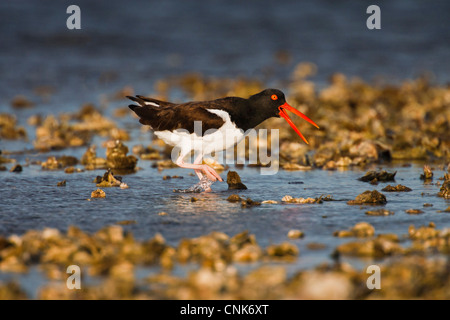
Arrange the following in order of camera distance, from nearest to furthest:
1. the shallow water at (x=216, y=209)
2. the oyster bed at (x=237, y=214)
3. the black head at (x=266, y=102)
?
the oyster bed at (x=237, y=214), the shallow water at (x=216, y=209), the black head at (x=266, y=102)

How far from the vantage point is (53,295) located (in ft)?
14.1

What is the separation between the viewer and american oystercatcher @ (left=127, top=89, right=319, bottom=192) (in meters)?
7.53

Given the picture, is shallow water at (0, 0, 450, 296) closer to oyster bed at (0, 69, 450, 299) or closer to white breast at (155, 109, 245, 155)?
oyster bed at (0, 69, 450, 299)

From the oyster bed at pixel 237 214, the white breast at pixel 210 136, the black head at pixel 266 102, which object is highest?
the black head at pixel 266 102

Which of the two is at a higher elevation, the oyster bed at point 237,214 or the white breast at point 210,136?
the white breast at point 210,136

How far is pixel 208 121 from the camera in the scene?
296 inches

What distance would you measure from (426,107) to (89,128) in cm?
620

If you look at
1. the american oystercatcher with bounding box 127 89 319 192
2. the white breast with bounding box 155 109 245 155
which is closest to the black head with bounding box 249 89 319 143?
the american oystercatcher with bounding box 127 89 319 192

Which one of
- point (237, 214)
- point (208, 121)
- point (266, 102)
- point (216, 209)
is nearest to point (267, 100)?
point (266, 102)

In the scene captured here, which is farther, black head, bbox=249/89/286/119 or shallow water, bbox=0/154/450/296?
black head, bbox=249/89/286/119

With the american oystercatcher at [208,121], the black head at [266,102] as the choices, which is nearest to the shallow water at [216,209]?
the american oystercatcher at [208,121]

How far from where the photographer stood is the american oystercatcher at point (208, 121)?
7.53 meters

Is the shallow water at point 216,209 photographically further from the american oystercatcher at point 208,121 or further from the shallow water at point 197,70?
the american oystercatcher at point 208,121
